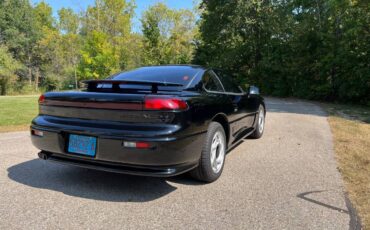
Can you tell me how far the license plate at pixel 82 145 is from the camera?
10.6 feet

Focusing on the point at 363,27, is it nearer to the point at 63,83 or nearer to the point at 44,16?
the point at 63,83

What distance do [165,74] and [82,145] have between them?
153 centimetres

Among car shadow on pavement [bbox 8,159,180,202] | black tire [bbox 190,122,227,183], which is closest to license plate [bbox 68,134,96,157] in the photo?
car shadow on pavement [bbox 8,159,180,202]

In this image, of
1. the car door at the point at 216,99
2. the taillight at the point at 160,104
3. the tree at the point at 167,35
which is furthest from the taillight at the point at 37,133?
the tree at the point at 167,35

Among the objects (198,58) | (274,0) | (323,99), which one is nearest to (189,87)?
(323,99)

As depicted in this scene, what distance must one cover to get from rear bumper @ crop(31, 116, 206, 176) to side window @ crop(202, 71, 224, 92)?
93 cm

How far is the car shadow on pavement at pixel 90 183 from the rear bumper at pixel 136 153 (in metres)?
0.34

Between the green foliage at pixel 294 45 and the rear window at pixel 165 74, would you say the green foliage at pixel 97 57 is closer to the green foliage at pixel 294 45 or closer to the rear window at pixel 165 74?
the green foliage at pixel 294 45

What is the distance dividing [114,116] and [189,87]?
101cm

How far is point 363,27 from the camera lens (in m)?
14.5

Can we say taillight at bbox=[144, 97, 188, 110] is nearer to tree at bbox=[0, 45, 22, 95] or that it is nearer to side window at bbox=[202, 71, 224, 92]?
side window at bbox=[202, 71, 224, 92]

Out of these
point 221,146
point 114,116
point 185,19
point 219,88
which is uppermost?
point 185,19

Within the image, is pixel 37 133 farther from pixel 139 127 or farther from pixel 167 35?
pixel 167 35

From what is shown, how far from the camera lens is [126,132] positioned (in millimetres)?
3074
